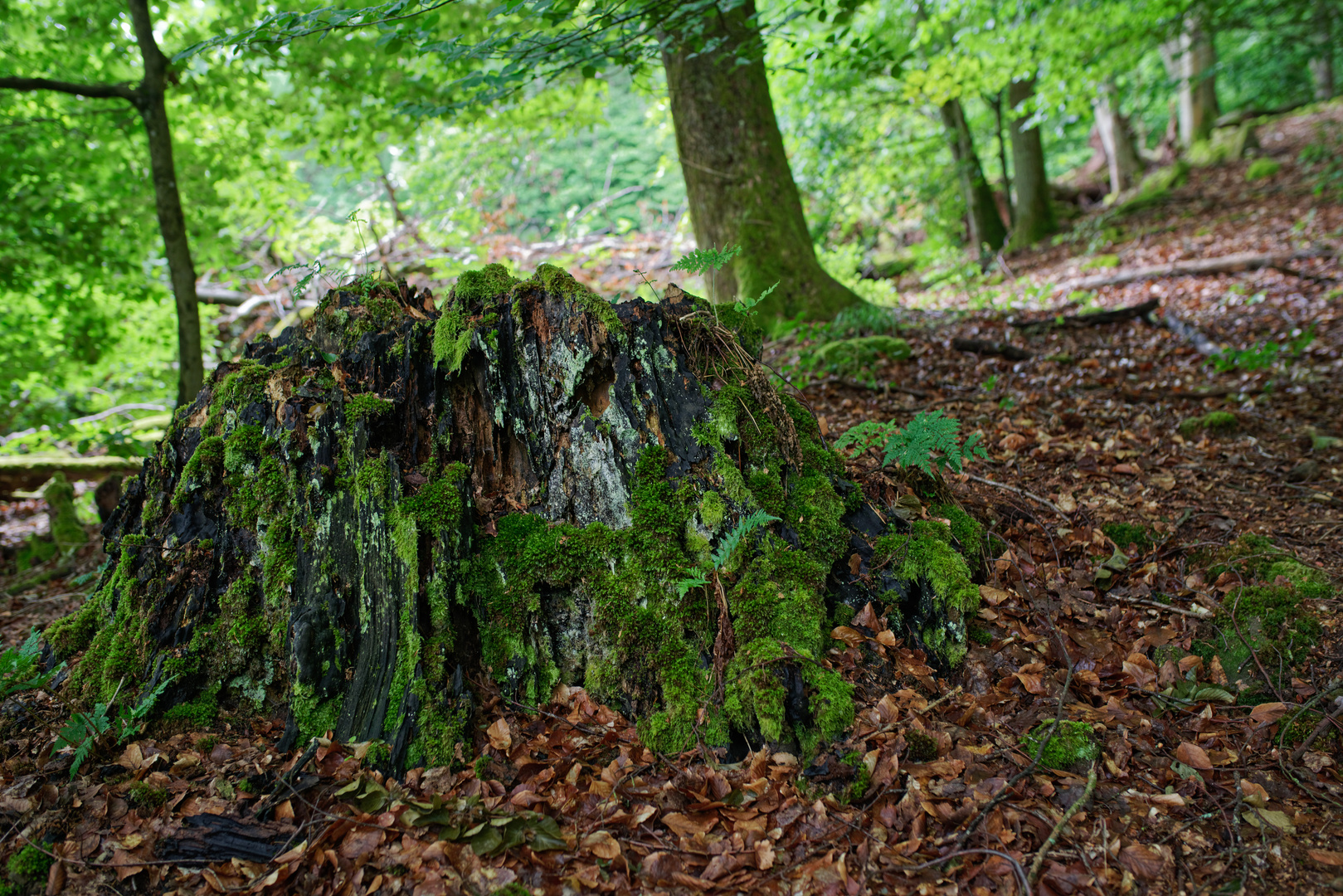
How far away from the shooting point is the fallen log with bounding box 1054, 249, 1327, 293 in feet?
35.8

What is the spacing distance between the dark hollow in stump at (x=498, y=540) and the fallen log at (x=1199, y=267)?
9787mm

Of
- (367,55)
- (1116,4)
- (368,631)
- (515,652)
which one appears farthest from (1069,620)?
(1116,4)

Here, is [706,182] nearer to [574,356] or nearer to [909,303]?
[574,356]

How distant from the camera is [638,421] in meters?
3.64

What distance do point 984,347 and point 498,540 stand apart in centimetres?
617

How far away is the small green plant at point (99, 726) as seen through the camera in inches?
117

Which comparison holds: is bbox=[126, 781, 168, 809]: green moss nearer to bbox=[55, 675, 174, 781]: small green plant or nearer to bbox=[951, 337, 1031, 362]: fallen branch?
bbox=[55, 675, 174, 781]: small green plant

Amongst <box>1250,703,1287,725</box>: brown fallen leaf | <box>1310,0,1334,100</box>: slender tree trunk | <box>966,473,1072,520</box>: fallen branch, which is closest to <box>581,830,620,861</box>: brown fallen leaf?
<box>1250,703,1287,725</box>: brown fallen leaf

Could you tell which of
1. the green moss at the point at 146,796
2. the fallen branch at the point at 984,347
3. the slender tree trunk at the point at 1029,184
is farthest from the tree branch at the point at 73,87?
the slender tree trunk at the point at 1029,184

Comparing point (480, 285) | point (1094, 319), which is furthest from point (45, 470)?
point (1094, 319)

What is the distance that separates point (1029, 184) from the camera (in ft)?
58.0

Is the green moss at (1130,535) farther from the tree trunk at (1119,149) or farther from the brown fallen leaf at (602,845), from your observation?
the tree trunk at (1119,149)

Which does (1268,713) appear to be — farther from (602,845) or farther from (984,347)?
(984,347)

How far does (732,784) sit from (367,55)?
9515 millimetres
